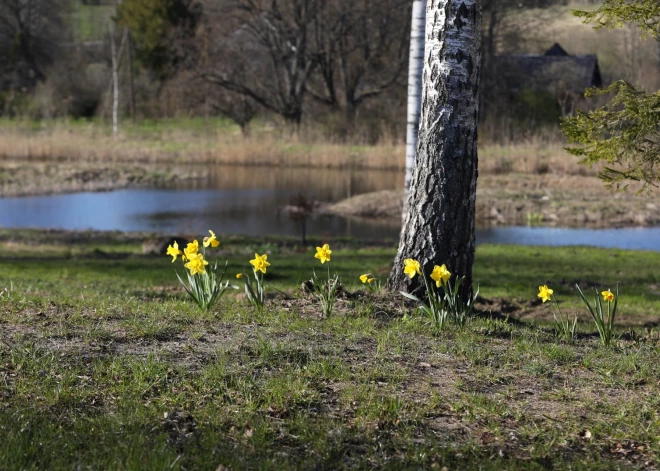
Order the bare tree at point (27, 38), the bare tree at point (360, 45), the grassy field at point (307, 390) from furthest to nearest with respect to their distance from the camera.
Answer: the bare tree at point (27, 38)
the bare tree at point (360, 45)
the grassy field at point (307, 390)

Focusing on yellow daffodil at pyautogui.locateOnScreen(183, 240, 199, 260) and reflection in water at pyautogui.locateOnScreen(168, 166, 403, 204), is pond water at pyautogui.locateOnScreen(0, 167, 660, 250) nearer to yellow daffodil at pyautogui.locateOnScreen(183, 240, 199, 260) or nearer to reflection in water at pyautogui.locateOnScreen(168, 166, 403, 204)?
reflection in water at pyautogui.locateOnScreen(168, 166, 403, 204)

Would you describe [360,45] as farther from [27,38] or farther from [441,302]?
[441,302]

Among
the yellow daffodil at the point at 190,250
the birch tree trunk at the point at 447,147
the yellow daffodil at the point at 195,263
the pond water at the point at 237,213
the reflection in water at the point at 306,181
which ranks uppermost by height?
the birch tree trunk at the point at 447,147

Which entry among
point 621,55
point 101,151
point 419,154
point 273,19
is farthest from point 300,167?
point 621,55

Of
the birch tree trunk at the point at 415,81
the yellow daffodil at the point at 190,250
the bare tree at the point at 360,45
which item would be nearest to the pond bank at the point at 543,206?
the birch tree trunk at the point at 415,81

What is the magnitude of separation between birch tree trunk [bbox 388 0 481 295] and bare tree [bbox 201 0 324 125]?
4116 centimetres

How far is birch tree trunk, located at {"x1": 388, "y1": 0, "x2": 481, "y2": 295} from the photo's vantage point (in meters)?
7.97

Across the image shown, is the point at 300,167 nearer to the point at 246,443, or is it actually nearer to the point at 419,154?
the point at 419,154

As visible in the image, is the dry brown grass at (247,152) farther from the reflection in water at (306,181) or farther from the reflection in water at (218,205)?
the reflection in water at (218,205)

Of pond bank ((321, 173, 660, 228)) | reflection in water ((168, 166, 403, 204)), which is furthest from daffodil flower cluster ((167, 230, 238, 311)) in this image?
reflection in water ((168, 166, 403, 204))

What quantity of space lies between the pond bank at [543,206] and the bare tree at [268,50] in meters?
21.1

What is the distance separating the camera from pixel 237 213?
2739cm

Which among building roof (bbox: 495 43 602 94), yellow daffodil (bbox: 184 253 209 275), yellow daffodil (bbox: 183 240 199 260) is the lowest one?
yellow daffodil (bbox: 184 253 209 275)

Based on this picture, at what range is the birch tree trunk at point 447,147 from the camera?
26.2 feet
